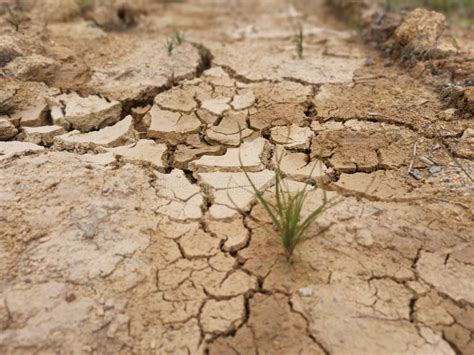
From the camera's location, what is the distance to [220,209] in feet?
6.66

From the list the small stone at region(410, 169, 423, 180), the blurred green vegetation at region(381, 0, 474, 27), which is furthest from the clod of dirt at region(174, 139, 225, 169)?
the blurred green vegetation at region(381, 0, 474, 27)

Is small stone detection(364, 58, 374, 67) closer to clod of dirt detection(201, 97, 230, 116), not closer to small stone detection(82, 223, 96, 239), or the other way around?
clod of dirt detection(201, 97, 230, 116)

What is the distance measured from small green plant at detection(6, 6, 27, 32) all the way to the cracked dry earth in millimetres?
297

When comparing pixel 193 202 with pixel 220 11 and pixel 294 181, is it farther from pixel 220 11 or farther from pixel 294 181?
pixel 220 11

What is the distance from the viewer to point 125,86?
9.54 feet

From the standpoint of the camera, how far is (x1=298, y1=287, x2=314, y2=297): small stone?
65.9 inches

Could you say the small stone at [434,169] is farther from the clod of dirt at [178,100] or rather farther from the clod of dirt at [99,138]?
the clod of dirt at [99,138]

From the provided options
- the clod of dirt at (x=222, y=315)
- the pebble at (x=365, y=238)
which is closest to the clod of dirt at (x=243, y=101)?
the pebble at (x=365, y=238)

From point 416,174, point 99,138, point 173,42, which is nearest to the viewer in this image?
point 416,174

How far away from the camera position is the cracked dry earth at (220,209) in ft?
5.21

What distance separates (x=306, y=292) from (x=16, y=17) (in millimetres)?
3152

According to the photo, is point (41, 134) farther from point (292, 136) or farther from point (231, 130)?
point (292, 136)

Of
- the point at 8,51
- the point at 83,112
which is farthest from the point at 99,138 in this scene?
the point at 8,51

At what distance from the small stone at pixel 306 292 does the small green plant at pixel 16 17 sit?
291 cm
